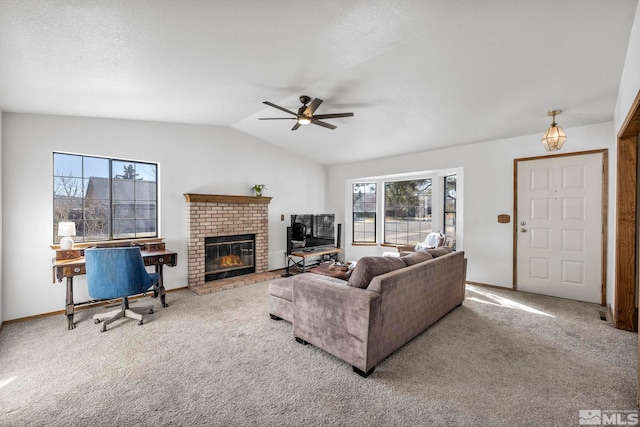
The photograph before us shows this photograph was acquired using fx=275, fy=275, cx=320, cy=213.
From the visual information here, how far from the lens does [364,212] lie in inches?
255

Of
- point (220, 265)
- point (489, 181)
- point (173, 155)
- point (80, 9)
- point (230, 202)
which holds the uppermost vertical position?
point (80, 9)

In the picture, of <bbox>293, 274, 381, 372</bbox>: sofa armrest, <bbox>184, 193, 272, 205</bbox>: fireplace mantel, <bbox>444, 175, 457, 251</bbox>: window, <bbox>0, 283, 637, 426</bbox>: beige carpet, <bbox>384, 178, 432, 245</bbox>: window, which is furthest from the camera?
<bbox>384, 178, 432, 245</bbox>: window

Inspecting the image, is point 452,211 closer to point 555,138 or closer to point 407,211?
point 407,211

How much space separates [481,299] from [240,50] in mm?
4212

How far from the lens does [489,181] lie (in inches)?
175

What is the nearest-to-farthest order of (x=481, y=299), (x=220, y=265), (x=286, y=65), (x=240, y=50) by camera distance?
(x=240, y=50), (x=286, y=65), (x=481, y=299), (x=220, y=265)

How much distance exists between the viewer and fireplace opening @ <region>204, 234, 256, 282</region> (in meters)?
4.71

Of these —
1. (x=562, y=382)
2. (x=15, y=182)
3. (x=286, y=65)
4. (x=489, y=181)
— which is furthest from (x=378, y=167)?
(x=15, y=182)

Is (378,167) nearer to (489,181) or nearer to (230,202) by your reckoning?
(489,181)

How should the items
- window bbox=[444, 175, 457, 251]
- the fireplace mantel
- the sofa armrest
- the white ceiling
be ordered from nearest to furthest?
the white ceiling
the sofa armrest
the fireplace mantel
window bbox=[444, 175, 457, 251]

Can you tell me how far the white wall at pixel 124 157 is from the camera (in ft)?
10.4

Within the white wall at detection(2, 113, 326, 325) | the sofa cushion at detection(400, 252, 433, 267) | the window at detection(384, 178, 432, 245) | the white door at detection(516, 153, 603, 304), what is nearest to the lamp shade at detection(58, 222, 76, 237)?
the white wall at detection(2, 113, 326, 325)

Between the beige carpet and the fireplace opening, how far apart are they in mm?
1612

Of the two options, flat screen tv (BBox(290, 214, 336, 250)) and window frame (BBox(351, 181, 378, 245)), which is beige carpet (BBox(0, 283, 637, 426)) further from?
window frame (BBox(351, 181, 378, 245))
